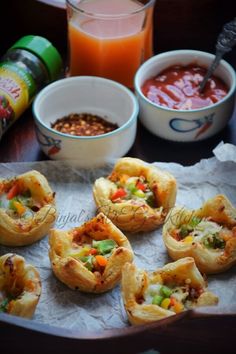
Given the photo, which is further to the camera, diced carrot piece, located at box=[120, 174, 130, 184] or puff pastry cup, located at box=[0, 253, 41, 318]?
diced carrot piece, located at box=[120, 174, 130, 184]

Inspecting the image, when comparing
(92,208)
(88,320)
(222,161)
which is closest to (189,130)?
(222,161)

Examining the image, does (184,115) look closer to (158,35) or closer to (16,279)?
(158,35)

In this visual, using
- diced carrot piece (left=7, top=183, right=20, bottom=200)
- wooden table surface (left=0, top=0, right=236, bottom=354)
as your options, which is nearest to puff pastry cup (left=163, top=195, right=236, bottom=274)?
wooden table surface (left=0, top=0, right=236, bottom=354)

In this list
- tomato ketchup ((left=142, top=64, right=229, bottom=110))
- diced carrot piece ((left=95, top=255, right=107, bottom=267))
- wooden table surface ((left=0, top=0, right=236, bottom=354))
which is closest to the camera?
wooden table surface ((left=0, top=0, right=236, bottom=354))

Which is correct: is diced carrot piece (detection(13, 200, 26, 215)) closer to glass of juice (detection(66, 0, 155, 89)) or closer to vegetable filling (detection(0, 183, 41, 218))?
vegetable filling (detection(0, 183, 41, 218))

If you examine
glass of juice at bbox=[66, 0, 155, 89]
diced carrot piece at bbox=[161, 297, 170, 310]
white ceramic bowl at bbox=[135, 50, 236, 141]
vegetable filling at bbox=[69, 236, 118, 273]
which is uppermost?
glass of juice at bbox=[66, 0, 155, 89]

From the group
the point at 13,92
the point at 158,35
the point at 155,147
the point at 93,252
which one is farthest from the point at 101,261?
the point at 158,35
